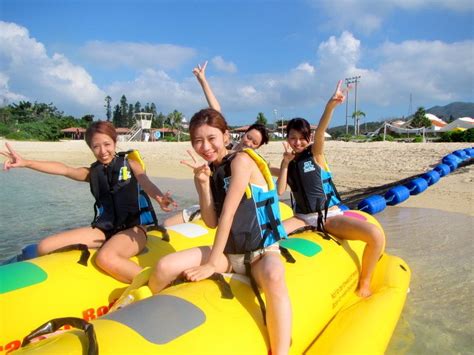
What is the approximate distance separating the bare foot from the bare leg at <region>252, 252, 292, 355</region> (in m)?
1.22

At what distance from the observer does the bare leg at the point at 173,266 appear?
7.05ft

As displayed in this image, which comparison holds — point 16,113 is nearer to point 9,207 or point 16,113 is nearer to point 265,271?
point 9,207

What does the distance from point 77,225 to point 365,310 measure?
4.80 metres

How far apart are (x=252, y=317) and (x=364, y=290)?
1400 mm

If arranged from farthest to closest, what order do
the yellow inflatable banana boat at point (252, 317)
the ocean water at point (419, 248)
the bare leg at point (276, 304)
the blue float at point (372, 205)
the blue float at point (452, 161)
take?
the blue float at point (452, 161), the blue float at point (372, 205), the ocean water at point (419, 248), the bare leg at point (276, 304), the yellow inflatable banana boat at point (252, 317)

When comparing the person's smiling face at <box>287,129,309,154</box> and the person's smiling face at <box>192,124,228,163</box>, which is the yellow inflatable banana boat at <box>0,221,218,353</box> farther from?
the person's smiling face at <box>287,129,309,154</box>

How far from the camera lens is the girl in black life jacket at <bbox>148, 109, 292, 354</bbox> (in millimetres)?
2012

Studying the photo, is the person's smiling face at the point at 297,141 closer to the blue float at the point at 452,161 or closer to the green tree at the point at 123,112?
the blue float at the point at 452,161

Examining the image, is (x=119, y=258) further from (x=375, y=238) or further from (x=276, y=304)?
(x=375, y=238)

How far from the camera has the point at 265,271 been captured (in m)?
2.04

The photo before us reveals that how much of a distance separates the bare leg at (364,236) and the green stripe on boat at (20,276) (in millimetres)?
1998

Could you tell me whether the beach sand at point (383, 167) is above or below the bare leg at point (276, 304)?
below

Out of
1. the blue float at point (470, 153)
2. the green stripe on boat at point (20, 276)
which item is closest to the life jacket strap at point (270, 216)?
the green stripe on boat at point (20, 276)

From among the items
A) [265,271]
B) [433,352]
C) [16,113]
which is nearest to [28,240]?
[265,271]
